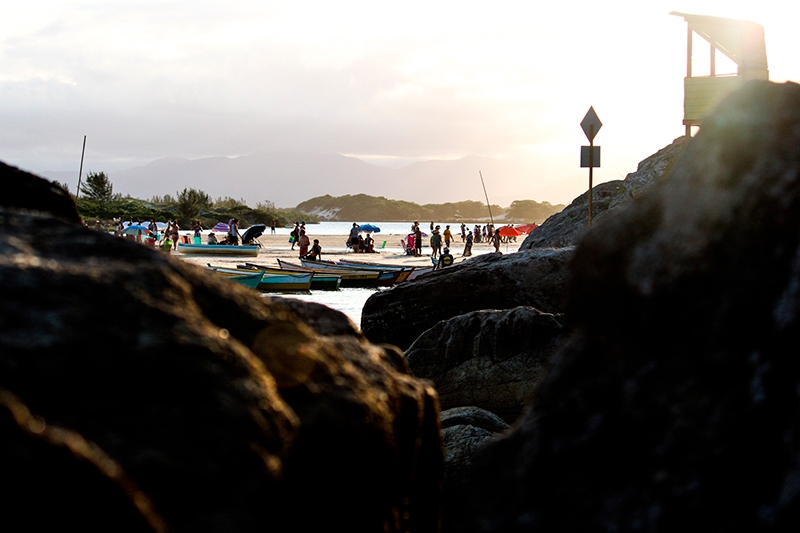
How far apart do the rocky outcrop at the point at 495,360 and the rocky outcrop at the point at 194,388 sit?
5145 mm

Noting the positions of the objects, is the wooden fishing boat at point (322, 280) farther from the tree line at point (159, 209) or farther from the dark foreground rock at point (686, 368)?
the tree line at point (159, 209)

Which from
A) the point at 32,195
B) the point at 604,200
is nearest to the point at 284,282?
the point at 604,200

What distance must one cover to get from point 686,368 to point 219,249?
1658 inches

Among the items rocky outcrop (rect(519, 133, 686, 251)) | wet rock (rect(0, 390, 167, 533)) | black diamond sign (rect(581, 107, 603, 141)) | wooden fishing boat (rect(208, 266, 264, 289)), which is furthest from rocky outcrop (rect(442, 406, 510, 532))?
wooden fishing boat (rect(208, 266, 264, 289))

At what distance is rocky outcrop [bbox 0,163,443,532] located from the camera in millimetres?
2217

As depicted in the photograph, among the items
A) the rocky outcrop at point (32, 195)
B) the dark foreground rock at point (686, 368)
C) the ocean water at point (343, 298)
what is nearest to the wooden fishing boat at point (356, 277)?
the ocean water at point (343, 298)

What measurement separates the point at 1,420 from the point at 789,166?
2.39m

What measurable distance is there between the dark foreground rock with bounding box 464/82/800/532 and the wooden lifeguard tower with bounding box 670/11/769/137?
18115 millimetres

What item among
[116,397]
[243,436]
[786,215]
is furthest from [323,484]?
[786,215]

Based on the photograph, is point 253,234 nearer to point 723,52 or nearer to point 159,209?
point 723,52

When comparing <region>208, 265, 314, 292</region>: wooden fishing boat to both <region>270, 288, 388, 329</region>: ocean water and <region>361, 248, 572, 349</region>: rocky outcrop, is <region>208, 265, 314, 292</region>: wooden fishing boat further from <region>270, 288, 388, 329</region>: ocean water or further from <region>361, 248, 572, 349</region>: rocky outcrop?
<region>361, 248, 572, 349</region>: rocky outcrop

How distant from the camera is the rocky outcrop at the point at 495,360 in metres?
8.10

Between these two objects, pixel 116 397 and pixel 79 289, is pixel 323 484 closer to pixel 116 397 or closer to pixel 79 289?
pixel 116 397

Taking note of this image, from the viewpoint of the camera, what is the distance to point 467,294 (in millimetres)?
11969
